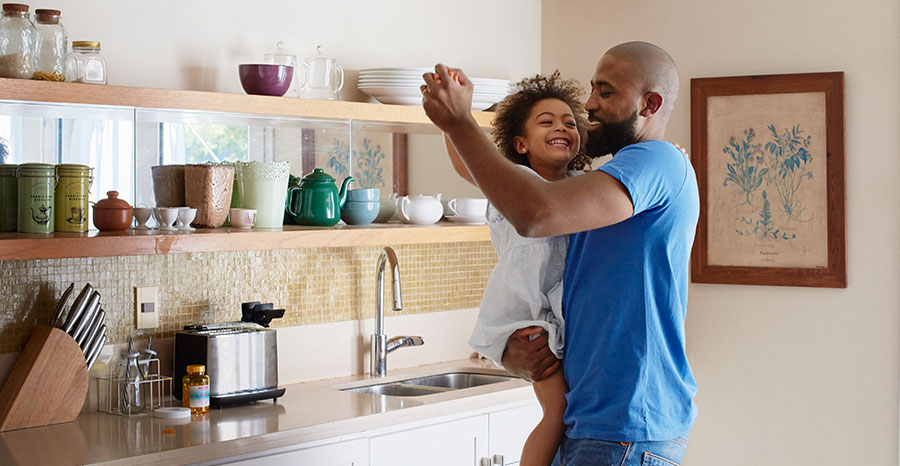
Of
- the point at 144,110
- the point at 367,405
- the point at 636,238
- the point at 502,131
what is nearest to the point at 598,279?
the point at 636,238

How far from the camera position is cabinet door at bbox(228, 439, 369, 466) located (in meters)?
2.53

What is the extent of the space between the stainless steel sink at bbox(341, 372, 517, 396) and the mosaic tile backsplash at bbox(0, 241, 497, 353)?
10.7 inches

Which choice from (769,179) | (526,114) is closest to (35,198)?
(526,114)

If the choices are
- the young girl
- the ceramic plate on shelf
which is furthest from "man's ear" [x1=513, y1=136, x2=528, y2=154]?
the ceramic plate on shelf

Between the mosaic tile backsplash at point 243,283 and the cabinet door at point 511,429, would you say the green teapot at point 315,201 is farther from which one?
the cabinet door at point 511,429

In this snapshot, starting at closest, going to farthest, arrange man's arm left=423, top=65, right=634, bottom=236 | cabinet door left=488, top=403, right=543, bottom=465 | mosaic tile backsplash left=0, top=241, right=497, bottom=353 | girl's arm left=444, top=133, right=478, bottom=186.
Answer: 1. man's arm left=423, top=65, right=634, bottom=236
2. girl's arm left=444, top=133, right=478, bottom=186
3. mosaic tile backsplash left=0, top=241, right=497, bottom=353
4. cabinet door left=488, top=403, right=543, bottom=465

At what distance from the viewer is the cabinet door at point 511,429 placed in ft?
10.3

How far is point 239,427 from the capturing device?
2.60m

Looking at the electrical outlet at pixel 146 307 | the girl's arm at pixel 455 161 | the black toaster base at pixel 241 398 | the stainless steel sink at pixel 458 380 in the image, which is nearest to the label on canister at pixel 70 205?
the electrical outlet at pixel 146 307

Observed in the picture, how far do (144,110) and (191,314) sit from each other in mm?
670

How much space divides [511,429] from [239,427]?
3.19 feet

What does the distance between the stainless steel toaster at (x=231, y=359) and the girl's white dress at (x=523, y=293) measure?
1010 millimetres

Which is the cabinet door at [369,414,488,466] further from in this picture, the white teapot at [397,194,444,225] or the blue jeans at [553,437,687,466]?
the blue jeans at [553,437,687,466]

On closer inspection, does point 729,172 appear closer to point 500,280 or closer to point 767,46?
point 767,46
